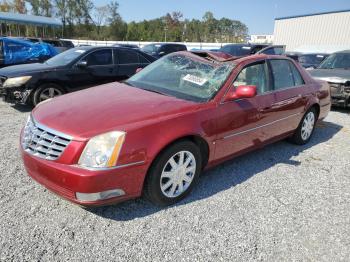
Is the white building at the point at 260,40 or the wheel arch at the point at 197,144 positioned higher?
the white building at the point at 260,40

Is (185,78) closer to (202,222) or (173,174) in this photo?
(173,174)

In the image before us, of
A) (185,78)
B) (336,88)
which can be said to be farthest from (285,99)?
(336,88)

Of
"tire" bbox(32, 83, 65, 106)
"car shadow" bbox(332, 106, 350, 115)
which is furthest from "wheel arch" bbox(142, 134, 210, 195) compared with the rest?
"car shadow" bbox(332, 106, 350, 115)

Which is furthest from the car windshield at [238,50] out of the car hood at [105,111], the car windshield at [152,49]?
the car hood at [105,111]

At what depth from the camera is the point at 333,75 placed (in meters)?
8.52

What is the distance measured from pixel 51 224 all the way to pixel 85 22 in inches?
2790

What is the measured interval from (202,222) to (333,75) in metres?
6.97

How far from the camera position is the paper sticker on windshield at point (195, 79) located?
3893 mm

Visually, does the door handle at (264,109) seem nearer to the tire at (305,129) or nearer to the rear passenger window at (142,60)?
the tire at (305,129)

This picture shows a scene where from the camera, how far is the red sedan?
2.82 meters

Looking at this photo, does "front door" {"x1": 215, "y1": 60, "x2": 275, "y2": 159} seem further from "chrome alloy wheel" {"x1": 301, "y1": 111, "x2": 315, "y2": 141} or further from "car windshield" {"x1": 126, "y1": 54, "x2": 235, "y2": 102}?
"chrome alloy wheel" {"x1": 301, "y1": 111, "x2": 315, "y2": 141}

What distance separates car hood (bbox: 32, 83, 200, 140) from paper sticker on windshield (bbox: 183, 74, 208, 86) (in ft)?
1.48

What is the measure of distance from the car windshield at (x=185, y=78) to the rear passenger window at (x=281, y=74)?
0.94 meters

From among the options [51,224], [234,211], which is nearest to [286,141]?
[234,211]
